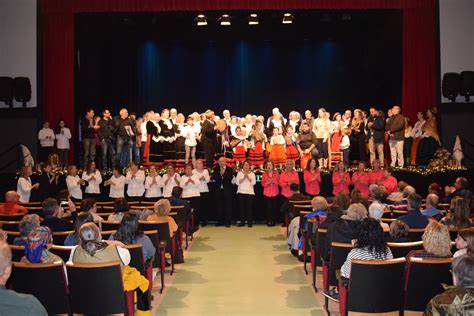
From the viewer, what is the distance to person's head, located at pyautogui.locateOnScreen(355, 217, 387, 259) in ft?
20.6

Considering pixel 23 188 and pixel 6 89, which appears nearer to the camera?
pixel 23 188

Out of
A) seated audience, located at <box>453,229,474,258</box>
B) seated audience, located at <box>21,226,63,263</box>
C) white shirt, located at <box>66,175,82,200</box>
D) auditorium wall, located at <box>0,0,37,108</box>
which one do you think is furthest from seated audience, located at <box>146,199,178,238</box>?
auditorium wall, located at <box>0,0,37,108</box>

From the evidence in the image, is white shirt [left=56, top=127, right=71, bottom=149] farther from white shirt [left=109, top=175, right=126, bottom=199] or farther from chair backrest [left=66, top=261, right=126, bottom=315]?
chair backrest [left=66, top=261, right=126, bottom=315]

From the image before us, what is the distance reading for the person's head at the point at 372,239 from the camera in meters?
6.27

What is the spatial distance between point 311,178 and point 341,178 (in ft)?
2.21

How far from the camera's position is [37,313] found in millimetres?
3395

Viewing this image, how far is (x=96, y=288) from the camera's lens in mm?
5930

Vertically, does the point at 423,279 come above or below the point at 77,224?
below

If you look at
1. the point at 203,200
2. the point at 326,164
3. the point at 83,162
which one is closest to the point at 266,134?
the point at 326,164

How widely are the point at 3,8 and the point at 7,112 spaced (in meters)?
2.68

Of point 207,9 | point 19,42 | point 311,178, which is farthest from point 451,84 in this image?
point 19,42

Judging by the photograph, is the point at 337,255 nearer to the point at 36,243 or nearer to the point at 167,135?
the point at 36,243

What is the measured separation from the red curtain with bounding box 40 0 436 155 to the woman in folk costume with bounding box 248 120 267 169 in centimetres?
302

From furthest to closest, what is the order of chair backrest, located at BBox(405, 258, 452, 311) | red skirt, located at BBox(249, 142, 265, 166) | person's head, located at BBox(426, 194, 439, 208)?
red skirt, located at BBox(249, 142, 265, 166) < person's head, located at BBox(426, 194, 439, 208) < chair backrest, located at BBox(405, 258, 452, 311)
